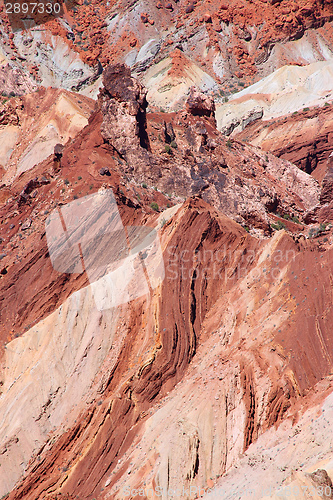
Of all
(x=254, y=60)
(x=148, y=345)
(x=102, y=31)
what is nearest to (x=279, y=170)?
(x=148, y=345)

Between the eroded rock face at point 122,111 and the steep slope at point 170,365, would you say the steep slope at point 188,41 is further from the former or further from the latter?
the steep slope at point 170,365

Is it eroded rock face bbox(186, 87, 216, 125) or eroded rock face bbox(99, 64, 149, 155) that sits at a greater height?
eroded rock face bbox(99, 64, 149, 155)

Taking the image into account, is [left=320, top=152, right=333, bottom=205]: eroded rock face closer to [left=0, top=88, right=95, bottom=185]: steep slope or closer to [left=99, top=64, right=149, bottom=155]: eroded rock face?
[left=99, top=64, right=149, bottom=155]: eroded rock face

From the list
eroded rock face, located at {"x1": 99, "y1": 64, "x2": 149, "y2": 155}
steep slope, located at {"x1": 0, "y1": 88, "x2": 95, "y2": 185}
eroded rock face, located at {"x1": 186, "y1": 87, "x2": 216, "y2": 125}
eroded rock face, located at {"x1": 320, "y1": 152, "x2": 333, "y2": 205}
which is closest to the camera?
eroded rock face, located at {"x1": 320, "y1": 152, "x2": 333, "y2": 205}

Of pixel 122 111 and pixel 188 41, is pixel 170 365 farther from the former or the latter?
pixel 188 41

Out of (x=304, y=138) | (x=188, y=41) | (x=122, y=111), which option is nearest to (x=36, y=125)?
(x=122, y=111)

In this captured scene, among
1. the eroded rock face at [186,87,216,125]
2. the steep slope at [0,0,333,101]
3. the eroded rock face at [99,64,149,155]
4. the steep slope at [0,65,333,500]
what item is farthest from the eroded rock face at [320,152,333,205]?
the steep slope at [0,0,333,101]

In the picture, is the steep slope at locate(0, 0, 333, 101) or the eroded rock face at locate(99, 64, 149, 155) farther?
the steep slope at locate(0, 0, 333, 101)

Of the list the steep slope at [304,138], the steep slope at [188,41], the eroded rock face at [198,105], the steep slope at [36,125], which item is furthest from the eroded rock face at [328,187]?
the steep slope at [188,41]

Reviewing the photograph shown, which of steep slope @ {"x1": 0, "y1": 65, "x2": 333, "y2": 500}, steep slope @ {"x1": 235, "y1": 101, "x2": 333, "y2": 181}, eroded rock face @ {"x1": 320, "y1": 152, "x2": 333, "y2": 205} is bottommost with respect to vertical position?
steep slope @ {"x1": 235, "y1": 101, "x2": 333, "y2": 181}
